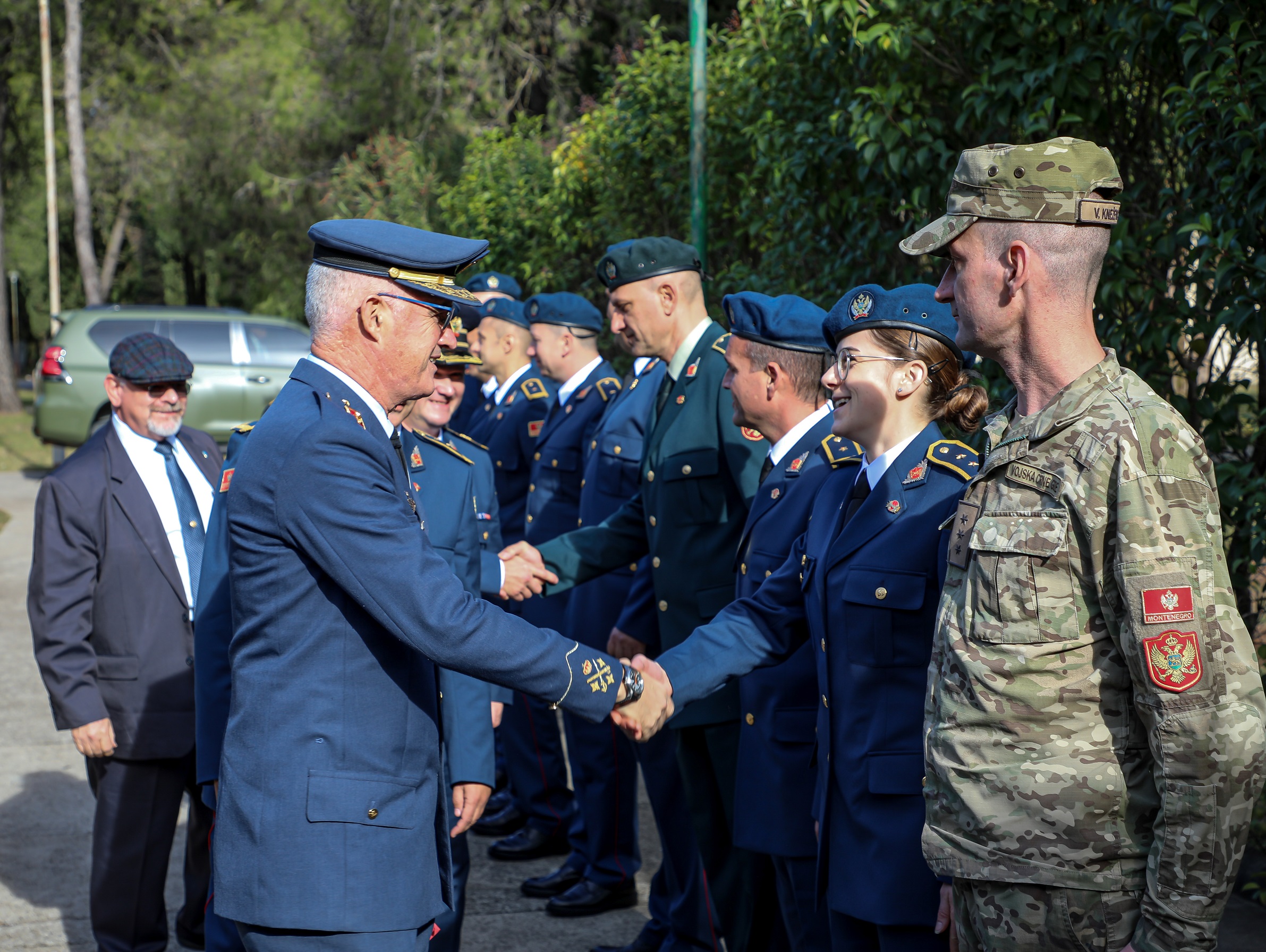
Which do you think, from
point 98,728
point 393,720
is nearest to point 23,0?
point 98,728

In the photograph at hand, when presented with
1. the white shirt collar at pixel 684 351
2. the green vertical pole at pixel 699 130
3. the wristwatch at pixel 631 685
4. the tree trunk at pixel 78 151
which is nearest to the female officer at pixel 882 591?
the wristwatch at pixel 631 685

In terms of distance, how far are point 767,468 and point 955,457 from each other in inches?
41.4

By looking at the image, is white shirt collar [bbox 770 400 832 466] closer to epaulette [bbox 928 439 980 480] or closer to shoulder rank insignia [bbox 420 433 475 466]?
epaulette [bbox 928 439 980 480]

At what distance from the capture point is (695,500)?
4086 millimetres

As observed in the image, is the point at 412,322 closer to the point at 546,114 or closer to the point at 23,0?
the point at 546,114

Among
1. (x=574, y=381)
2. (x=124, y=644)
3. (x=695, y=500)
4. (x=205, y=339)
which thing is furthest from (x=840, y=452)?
(x=205, y=339)

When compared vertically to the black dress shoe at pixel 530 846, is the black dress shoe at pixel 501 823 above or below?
below

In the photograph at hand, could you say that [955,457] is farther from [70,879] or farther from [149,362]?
[70,879]

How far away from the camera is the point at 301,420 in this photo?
239 centimetres

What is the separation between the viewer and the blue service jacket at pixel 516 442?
6.34 m

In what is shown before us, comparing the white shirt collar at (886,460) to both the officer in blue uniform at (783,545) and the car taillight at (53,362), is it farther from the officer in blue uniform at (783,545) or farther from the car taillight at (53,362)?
the car taillight at (53,362)

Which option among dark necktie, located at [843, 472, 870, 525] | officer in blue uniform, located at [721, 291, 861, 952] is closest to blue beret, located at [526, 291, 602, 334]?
officer in blue uniform, located at [721, 291, 861, 952]

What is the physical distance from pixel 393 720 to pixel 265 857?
34 centimetres

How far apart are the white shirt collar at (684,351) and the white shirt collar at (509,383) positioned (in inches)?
97.4
